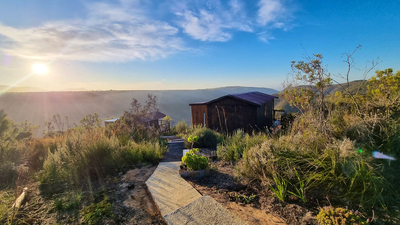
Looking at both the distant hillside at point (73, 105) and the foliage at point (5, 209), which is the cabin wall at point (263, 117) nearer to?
the foliage at point (5, 209)

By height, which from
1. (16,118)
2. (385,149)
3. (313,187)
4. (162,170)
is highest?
(385,149)

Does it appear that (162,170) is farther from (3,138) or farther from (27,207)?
(3,138)

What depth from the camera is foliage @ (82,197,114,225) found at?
7.66 feet

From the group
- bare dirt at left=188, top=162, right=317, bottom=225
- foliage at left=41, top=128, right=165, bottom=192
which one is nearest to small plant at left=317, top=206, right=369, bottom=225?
bare dirt at left=188, top=162, right=317, bottom=225

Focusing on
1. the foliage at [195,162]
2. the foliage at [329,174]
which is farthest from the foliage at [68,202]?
the foliage at [329,174]

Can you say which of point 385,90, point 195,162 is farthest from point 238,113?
point 195,162

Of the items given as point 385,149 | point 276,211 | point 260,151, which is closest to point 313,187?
point 276,211

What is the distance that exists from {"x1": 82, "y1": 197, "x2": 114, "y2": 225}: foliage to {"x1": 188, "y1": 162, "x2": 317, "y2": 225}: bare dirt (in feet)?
4.48

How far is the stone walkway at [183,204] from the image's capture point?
85.4 inches

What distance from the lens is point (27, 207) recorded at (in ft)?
8.93

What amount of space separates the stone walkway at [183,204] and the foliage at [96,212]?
64 cm

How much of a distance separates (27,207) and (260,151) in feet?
12.1

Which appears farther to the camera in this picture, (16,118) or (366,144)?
(16,118)

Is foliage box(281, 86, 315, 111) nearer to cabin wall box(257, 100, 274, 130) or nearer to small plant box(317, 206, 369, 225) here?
small plant box(317, 206, 369, 225)
